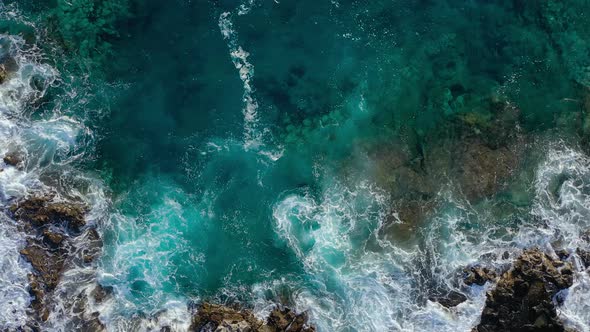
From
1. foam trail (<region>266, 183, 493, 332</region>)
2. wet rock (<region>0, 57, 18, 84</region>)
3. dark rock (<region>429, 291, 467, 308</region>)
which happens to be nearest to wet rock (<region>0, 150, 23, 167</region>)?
wet rock (<region>0, 57, 18, 84</region>)

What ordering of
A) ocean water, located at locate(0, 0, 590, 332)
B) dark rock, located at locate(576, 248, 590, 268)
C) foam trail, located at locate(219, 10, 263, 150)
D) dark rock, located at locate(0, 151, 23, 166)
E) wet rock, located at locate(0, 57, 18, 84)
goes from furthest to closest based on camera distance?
1. wet rock, located at locate(0, 57, 18, 84)
2. foam trail, located at locate(219, 10, 263, 150)
3. dark rock, located at locate(0, 151, 23, 166)
4. ocean water, located at locate(0, 0, 590, 332)
5. dark rock, located at locate(576, 248, 590, 268)

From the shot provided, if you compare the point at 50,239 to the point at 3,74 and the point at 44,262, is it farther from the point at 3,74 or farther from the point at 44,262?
the point at 3,74

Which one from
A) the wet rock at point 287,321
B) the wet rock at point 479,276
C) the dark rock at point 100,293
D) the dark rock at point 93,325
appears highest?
the wet rock at point 479,276

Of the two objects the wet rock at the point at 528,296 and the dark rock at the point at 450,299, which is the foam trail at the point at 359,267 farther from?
the wet rock at the point at 528,296

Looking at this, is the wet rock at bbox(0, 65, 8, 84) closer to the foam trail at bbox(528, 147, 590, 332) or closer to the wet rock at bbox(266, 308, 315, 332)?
the wet rock at bbox(266, 308, 315, 332)

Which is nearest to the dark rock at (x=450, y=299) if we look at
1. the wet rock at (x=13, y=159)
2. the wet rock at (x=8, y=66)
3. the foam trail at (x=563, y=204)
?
the foam trail at (x=563, y=204)

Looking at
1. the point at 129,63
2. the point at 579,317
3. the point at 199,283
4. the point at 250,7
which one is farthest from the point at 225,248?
the point at 579,317

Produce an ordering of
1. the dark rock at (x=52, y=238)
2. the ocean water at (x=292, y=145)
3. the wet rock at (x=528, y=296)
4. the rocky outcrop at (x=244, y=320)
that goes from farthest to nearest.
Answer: the ocean water at (x=292, y=145), the dark rock at (x=52, y=238), the rocky outcrop at (x=244, y=320), the wet rock at (x=528, y=296)
